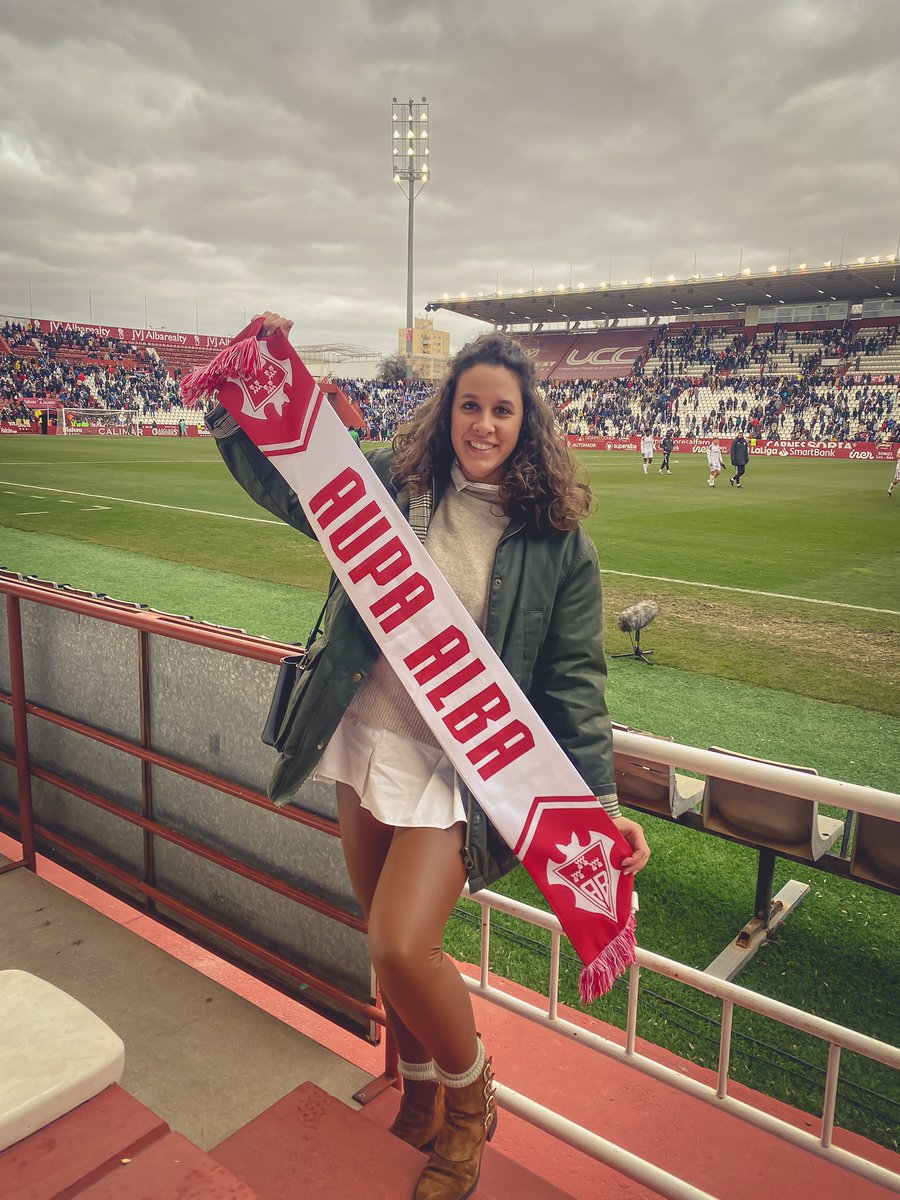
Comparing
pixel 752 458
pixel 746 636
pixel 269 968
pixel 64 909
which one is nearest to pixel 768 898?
pixel 269 968

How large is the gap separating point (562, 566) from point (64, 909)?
7.60 feet

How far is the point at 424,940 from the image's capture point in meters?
1.62

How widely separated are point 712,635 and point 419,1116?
6689 millimetres

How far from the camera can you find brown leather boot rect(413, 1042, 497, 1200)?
5.65 feet

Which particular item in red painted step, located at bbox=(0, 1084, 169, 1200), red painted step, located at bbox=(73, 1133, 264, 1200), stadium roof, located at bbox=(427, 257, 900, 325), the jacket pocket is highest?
stadium roof, located at bbox=(427, 257, 900, 325)

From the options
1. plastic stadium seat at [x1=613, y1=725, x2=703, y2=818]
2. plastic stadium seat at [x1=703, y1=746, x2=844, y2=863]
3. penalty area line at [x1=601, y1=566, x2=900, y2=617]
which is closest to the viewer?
plastic stadium seat at [x1=703, y1=746, x2=844, y2=863]

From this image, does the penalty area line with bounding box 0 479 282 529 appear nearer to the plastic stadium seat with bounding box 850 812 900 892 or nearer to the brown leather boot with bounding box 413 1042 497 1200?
the plastic stadium seat with bounding box 850 812 900 892

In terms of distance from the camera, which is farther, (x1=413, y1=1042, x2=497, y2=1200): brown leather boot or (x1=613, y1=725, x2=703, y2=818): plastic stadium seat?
(x1=613, y1=725, x2=703, y2=818): plastic stadium seat

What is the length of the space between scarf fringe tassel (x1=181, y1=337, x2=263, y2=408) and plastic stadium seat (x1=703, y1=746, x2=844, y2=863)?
2.03 meters

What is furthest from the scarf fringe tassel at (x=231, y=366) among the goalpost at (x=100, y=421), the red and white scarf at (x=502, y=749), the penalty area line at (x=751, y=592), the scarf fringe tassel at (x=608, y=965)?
the goalpost at (x=100, y=421)

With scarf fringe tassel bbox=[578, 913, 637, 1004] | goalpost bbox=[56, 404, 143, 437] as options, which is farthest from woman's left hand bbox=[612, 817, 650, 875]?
goalpost bbox=[56, 404, 143, 437]

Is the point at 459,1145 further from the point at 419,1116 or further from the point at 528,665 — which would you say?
the point at 528,665

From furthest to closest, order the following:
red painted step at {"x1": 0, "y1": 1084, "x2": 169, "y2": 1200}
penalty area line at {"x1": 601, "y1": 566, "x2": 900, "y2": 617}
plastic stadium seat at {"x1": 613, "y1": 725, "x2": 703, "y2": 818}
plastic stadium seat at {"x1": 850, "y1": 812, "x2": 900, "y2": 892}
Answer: penalty area line at {"x1": 601, "y1": 566, "x2": 900, "y2": 617} < plastic stadium seat at {"x1": 613, "y1": 725, "x2": 703, "y2": 818} < plastic stadium seat at {"x1": 850, "y1": 812, "x2": 900, "y2": 892} < red painted step at {"x1": 0, "y1": 1084, "x2": 169, "y2": 1200}

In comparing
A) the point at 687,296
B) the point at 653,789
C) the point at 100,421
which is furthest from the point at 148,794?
the point at 687,296
